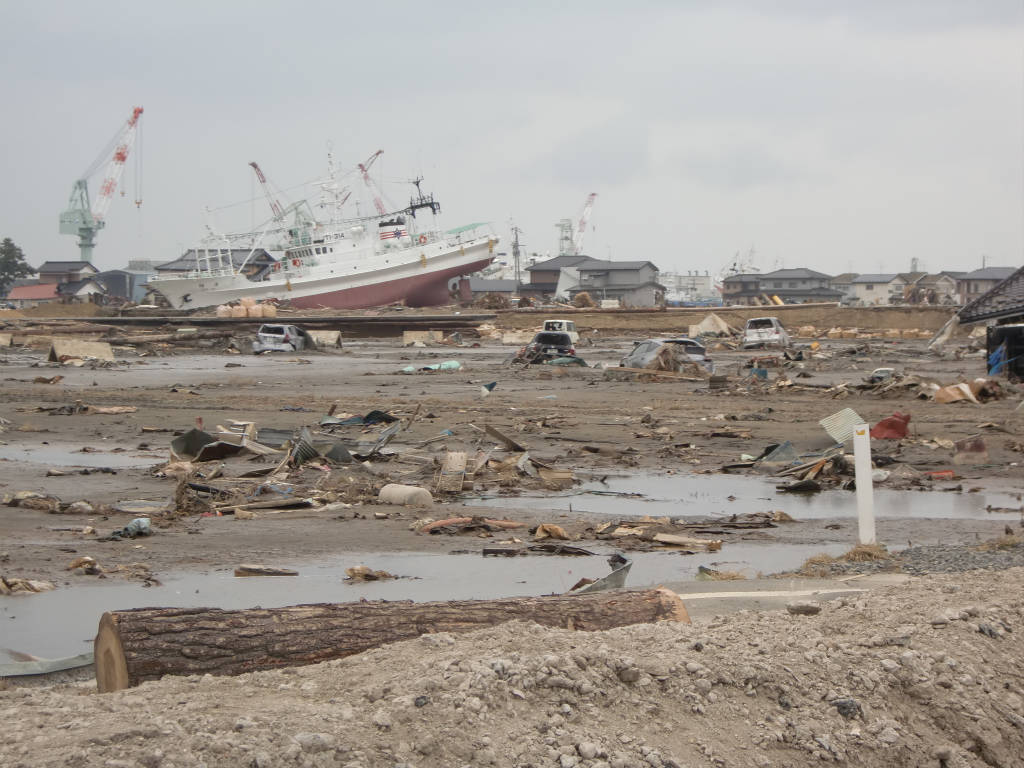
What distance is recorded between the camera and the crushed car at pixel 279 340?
4544 cm

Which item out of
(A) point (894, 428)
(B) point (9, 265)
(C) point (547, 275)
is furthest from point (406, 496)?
(B) point (9, 265)

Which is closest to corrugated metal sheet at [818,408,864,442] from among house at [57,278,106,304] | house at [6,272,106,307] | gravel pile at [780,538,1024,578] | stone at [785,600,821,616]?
gravel pile at [780,538,1024,578]

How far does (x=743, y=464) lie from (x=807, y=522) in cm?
389

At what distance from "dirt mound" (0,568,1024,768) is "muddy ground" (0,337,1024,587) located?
4.28 meters

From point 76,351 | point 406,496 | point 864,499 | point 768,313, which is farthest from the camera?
point 768,313

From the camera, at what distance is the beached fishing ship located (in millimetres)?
83688

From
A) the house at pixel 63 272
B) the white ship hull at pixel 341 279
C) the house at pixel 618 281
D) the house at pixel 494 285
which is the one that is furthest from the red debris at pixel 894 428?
the house at pixel 63 272

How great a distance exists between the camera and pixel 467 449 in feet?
53.9

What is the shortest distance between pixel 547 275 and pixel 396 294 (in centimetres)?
3580

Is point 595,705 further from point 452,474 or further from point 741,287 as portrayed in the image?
point 741,287

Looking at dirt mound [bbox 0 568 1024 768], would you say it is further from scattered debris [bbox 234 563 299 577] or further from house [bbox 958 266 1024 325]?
house [bbox 958 266 1024 325]

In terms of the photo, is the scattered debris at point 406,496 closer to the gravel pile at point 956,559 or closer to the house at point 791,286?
the gravel pile at point 956,559

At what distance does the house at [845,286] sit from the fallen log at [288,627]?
113421 mm

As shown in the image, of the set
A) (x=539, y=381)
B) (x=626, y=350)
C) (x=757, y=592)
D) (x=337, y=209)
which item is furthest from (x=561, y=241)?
(x=757, y=592)
